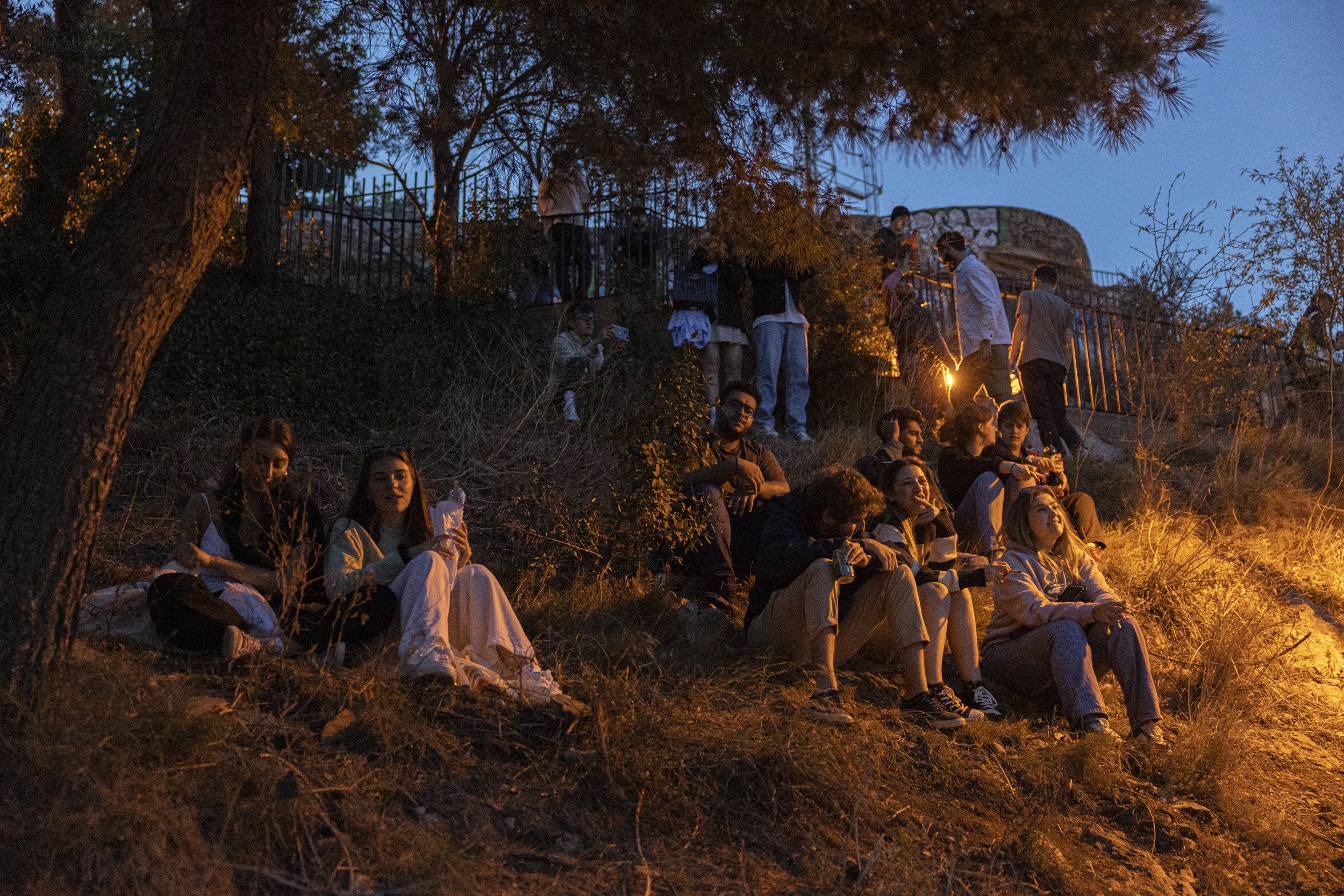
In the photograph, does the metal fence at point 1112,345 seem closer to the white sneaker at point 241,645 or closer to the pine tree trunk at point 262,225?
the pine tree trunk at point 262,225

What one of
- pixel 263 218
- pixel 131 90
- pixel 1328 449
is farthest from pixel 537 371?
pixel 131 90

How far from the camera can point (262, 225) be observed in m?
10.9

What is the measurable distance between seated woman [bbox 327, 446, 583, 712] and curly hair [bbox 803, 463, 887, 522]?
1.56m

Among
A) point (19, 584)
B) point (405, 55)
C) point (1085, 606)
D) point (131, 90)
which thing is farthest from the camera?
point (131, 90)

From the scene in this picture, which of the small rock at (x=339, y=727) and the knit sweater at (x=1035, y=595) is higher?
the knit sweater at (x=1035, y=595)

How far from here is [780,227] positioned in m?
5.91

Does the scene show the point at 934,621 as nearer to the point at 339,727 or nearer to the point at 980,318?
the point at 339,727

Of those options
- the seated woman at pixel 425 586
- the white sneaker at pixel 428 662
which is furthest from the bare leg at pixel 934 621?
the white sneaker at pixel 428 662

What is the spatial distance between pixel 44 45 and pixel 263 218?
3572mm

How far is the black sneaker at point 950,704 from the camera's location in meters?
5.40

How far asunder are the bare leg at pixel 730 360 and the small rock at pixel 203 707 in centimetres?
688

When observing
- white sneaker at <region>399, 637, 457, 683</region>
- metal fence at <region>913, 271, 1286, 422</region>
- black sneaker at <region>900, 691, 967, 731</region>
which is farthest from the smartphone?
metal fence at <region>913, 271, 1286, 422</region>

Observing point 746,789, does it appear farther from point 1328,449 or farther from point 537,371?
point 1328,449

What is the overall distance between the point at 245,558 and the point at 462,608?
945mm
